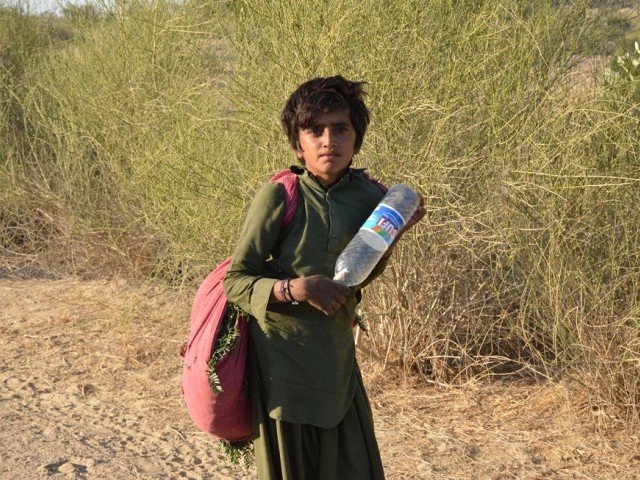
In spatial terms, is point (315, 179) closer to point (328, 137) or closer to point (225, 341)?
point (328, 137)

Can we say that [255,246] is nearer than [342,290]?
No

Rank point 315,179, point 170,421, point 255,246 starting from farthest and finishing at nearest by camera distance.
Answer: point 170,421 → point 315,179 → point 255,246

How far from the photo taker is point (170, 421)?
4.66 metres

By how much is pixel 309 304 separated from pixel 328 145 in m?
0.39

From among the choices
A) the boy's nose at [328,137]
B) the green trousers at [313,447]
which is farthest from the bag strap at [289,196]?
the green trousers at [313,447]

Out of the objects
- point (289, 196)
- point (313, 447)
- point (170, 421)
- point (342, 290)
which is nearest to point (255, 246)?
point (289, 196)

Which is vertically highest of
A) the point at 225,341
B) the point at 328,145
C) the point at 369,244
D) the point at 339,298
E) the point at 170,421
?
the point at 328,145

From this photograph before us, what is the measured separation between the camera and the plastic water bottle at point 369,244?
2.43m

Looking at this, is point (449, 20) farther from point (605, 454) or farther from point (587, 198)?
point (605, 454)

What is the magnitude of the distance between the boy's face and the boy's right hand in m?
0.32

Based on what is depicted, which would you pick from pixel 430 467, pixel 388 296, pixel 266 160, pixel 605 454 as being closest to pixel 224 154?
pixel 266 160

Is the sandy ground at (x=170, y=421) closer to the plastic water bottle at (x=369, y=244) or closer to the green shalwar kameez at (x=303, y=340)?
the green shalwar kameez at (x=303, y=340)

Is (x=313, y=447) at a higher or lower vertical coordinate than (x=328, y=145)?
lower

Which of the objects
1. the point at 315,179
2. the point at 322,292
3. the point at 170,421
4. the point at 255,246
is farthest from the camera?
the point at 170,421
